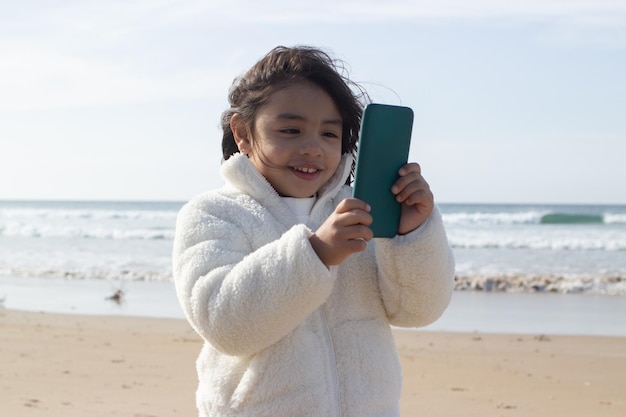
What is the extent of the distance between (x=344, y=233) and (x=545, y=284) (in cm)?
1172

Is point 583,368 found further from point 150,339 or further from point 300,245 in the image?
point 300,245

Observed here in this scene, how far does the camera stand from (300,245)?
6.66 ft

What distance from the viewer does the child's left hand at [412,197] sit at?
2.12 meters

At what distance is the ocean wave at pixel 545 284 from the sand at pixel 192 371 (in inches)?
166

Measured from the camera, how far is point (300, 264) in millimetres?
2029

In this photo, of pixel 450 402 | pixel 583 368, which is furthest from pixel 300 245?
pixel 583 368

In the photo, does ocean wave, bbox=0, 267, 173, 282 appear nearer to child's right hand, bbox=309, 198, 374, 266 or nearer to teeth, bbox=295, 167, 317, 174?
teeth, bbox=295, 167, 317, 174

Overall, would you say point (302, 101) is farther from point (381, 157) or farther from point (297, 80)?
point (381, 157)

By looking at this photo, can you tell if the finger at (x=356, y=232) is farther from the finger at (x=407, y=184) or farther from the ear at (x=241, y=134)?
the ear at (x=241, y=134)

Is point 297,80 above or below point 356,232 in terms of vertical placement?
above

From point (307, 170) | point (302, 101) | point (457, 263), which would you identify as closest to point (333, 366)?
point (307, 170)

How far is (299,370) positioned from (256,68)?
2.81 feet

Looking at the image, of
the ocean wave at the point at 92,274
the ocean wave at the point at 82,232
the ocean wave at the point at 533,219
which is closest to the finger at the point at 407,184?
the ocean wave at the point at 92,274

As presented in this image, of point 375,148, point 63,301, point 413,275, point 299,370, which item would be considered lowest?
point 63,301
